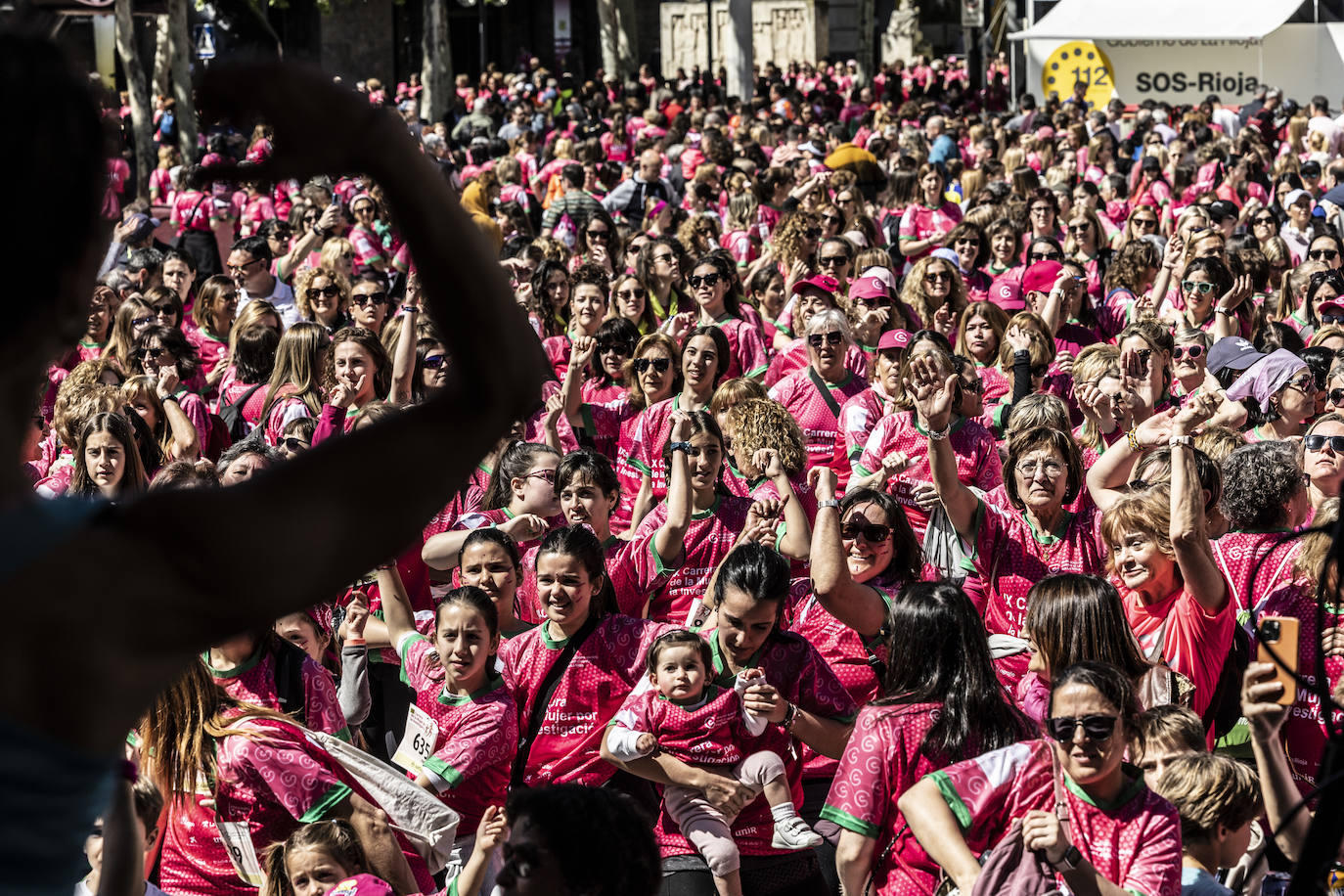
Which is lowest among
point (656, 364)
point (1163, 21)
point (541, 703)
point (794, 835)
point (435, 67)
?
point (794, 835)

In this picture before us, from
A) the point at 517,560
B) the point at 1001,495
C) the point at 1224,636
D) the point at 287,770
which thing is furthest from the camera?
the point at 1001,495

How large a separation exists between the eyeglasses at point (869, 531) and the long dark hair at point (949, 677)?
1209mm

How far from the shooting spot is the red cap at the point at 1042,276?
1021 centimetres

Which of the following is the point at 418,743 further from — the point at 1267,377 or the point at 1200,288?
the point at 1200,288

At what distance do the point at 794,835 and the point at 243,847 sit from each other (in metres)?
1.47

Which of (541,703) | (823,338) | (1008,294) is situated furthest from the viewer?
(1008,294)

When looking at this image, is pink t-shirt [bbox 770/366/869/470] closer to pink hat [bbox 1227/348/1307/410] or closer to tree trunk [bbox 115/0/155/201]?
pink hat [bbox 1227/348/1307/410]

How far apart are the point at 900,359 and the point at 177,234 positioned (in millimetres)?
10106

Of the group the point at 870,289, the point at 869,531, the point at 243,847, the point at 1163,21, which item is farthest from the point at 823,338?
the point at 1163,21

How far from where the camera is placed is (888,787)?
13.0 ft

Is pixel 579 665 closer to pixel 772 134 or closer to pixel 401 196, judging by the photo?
pixel 401 196

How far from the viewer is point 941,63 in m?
42.2

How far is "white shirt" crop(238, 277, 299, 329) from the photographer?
11.0 m

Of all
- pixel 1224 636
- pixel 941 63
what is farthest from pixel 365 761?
pixel 941 63
